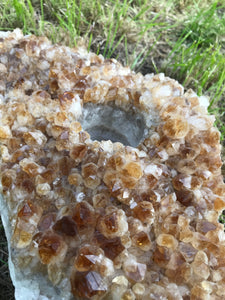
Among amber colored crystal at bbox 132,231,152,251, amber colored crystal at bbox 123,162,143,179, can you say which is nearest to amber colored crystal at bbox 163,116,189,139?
amber colored crystal at bbox 123,162,143,179

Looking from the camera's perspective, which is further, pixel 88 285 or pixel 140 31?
pixel 140 31

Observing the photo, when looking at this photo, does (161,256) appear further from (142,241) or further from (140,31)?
(140,31)

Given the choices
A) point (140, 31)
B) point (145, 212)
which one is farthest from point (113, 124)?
point (140, 31)

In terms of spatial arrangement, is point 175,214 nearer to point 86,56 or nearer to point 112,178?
point 112,178

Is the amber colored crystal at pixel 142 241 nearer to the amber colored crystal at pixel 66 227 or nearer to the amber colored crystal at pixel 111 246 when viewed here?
the amber colored crystal at pixel 111 246

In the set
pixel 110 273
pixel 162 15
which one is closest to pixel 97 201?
pixel 110 273

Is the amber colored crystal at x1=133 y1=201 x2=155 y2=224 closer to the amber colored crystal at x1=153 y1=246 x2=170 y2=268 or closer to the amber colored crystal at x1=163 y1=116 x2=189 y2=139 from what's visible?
the amber colored crystal at x1=153 y1=246 x2=170 y2=268
